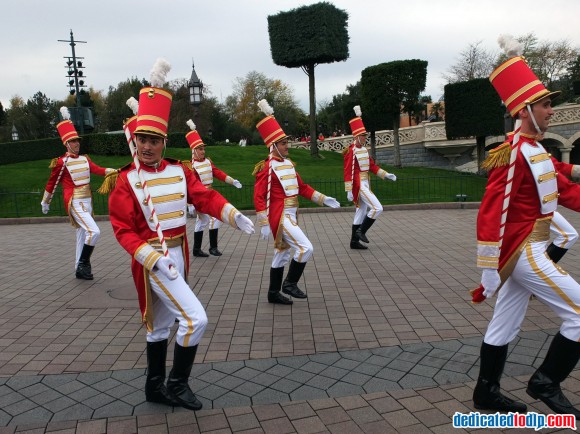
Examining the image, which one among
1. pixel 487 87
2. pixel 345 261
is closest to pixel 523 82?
pixel 345 261

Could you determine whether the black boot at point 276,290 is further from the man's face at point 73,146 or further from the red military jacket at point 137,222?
the man's face at point 73,146

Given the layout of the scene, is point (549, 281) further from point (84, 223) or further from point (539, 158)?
point (84, 223)

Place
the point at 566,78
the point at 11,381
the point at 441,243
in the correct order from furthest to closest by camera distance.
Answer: the point at 566,78 → the point at 441,243 → the point at 11,381

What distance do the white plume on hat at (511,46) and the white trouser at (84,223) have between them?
6.70 meters

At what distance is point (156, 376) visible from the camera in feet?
13.1

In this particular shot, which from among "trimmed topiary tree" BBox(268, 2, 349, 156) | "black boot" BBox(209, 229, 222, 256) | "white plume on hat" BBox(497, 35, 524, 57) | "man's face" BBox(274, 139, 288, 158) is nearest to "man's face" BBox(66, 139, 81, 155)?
"black boot" BBox(209, 229, 222, 256)

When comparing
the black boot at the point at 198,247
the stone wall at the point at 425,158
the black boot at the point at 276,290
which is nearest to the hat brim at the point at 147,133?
the black boot at the point at 276,290

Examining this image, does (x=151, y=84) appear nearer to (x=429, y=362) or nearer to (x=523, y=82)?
(x=523, y=82)

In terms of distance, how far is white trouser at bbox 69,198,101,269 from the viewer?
27.0 feet

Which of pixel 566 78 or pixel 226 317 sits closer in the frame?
pixel 226 317

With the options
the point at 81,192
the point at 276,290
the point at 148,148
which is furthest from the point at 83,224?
the point at 148,148

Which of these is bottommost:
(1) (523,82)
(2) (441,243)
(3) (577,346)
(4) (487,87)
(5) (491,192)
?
(2) (441,243)

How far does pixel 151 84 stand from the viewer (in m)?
4.05

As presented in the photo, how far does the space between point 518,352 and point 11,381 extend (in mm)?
4612
